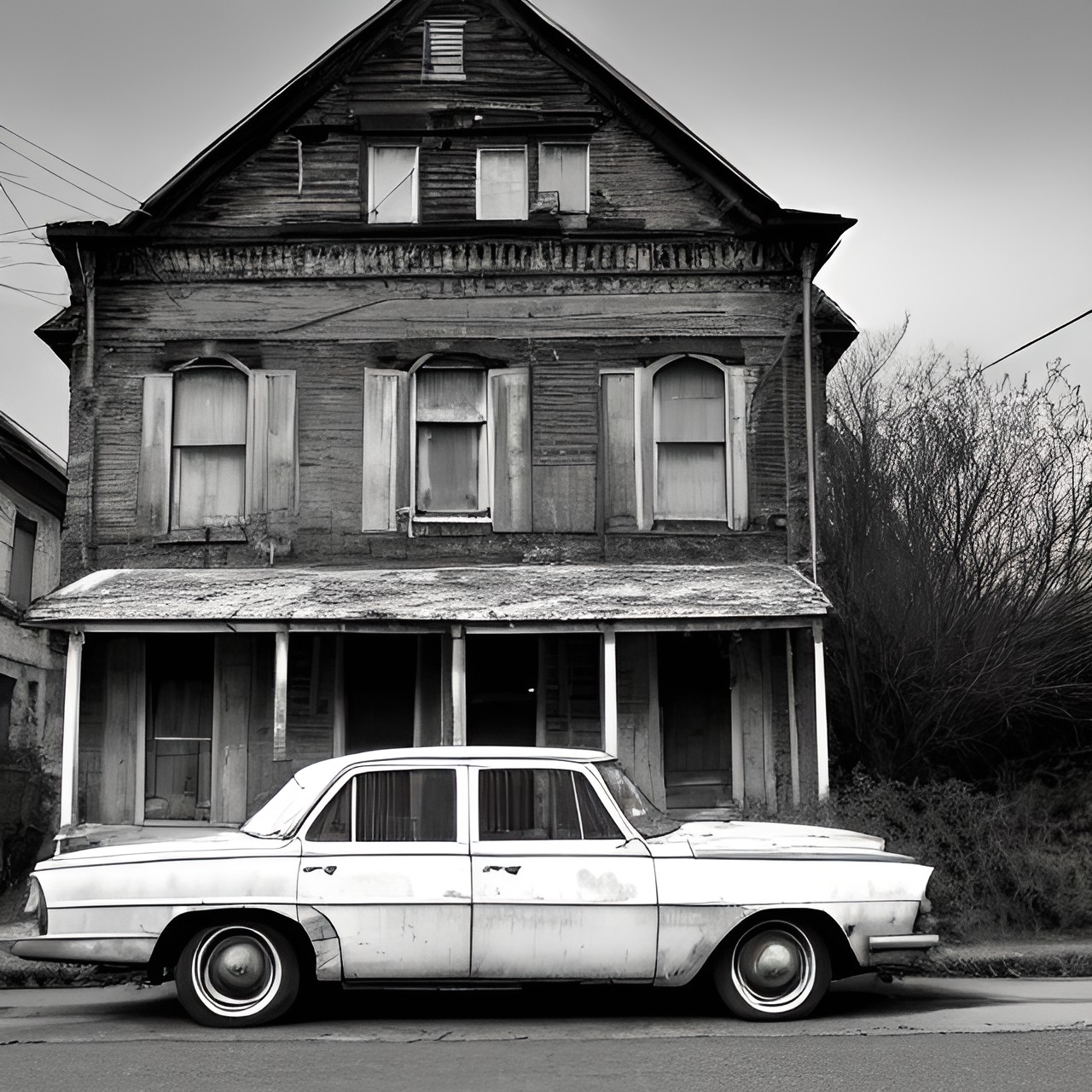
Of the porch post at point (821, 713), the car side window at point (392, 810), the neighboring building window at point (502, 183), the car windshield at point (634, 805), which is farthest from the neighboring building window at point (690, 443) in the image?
the car side window at point (392, 810)

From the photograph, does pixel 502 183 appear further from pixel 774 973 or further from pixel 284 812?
pixel 774 973

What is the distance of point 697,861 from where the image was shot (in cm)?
789

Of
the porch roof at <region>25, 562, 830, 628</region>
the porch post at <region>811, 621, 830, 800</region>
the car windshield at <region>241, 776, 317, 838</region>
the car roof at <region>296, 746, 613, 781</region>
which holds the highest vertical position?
the porch roof at <region>25, 562, 830, 628</region>

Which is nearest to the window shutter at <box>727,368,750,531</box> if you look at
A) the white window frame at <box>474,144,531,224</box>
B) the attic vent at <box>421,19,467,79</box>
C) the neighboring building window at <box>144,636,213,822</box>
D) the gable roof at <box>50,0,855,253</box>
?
the gable roof at <box>50,0,855,253</box>

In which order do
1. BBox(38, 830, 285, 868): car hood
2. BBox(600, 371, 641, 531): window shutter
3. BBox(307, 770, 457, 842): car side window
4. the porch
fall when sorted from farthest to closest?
1. BBox(600, 371, 641, 531): window shutter
2. the porch
3. BBox(307, 770, 457, 842): car side window
4. BBox(38, 830, 285, 868): car hood

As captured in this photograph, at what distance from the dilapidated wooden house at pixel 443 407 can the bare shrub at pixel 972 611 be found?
0.79 m

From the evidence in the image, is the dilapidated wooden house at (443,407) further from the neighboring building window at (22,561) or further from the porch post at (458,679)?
the neighboring building window at (22,561)

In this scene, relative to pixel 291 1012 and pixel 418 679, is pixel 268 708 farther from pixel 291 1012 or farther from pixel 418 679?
pixel 291 1012

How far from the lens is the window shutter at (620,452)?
15070mm

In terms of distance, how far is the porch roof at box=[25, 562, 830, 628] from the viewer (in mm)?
13250

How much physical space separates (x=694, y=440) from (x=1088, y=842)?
5.76 m

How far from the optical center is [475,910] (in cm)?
783

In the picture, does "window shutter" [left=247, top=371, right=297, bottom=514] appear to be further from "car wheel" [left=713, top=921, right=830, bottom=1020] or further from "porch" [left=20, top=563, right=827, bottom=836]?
"car wheel" [left=713, top=921, right=830, bottom=1020]

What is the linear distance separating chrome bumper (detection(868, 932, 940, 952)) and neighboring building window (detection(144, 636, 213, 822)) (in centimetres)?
885
